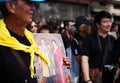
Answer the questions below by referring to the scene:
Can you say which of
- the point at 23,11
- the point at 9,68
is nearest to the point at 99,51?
the point at 23,11

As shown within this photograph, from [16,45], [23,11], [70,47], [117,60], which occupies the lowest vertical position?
[117,60]

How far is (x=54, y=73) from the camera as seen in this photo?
131 inches

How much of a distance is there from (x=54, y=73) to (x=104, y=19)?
→ 2263mm

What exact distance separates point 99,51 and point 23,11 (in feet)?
8.31

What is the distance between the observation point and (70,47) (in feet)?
19.6

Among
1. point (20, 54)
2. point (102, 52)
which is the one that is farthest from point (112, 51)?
point (20, 54)

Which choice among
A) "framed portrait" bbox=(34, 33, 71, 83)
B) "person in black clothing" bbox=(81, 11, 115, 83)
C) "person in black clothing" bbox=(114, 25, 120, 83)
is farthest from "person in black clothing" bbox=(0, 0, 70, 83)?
"person in black clothing" bbox=(114, 25, 120, 83)

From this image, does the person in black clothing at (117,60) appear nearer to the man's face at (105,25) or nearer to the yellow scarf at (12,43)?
the man's face at (105,25)

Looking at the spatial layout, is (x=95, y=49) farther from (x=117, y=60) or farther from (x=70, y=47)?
(x=70, y=47)

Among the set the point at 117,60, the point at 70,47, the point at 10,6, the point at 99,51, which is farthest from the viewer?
the point at 70,47

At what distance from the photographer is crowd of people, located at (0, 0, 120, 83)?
2.84 metres

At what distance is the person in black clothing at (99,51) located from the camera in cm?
533

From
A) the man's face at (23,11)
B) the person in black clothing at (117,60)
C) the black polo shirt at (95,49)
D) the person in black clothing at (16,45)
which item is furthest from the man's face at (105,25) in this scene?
the man's face at (23,11)

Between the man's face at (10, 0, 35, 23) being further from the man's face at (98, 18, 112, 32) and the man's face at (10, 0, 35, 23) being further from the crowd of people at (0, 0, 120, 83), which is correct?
the man's face at (98, 18, 112, 32)
